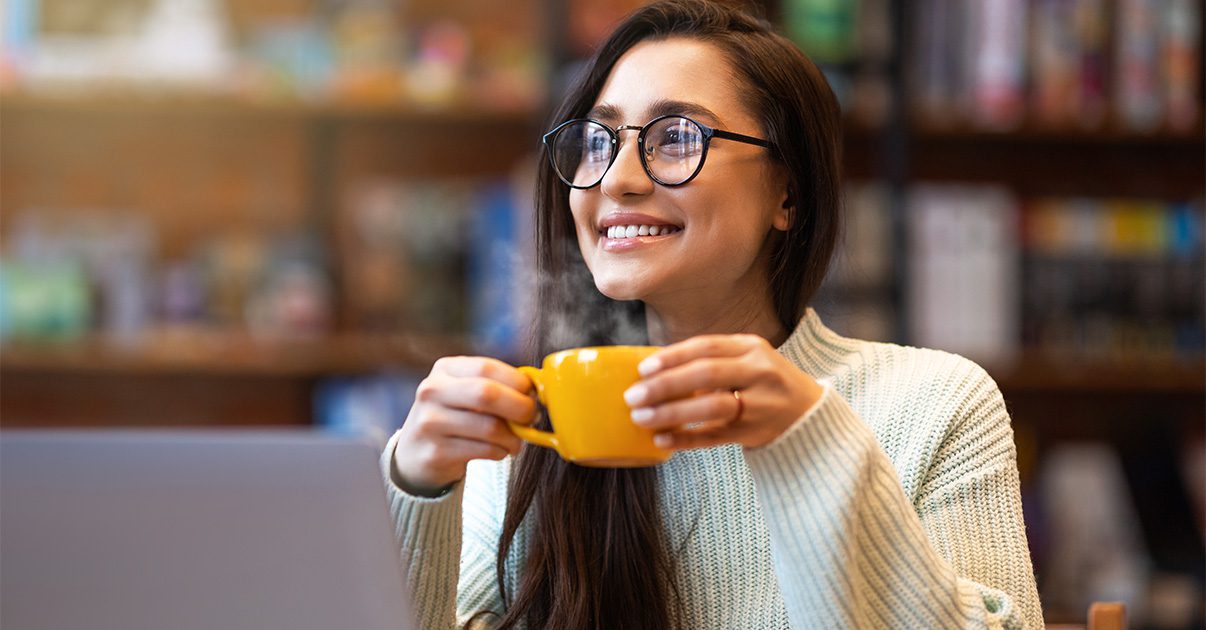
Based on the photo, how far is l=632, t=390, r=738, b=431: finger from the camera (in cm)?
81

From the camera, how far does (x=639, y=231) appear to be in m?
1.17

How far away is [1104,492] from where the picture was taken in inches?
105

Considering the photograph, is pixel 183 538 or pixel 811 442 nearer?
pixel 183 538

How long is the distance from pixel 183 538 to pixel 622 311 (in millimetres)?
738

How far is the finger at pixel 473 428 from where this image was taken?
88 cm

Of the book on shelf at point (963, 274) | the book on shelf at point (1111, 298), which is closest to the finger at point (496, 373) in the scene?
the book on shelf at point (963, 274)

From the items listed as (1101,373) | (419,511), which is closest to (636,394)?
(419,511)

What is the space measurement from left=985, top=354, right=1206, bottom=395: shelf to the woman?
4.72 ft

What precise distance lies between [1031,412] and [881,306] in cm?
57

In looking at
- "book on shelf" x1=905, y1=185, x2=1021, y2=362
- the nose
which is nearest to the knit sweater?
the nose

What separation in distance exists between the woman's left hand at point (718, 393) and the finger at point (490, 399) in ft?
0.31

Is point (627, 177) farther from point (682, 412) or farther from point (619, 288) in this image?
point (682, 412)

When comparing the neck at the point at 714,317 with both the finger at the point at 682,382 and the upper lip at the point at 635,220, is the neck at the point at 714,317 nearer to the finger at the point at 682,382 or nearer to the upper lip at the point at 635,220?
the upper lip at the point at 635,220

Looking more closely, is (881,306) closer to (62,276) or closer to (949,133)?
(949,133)
